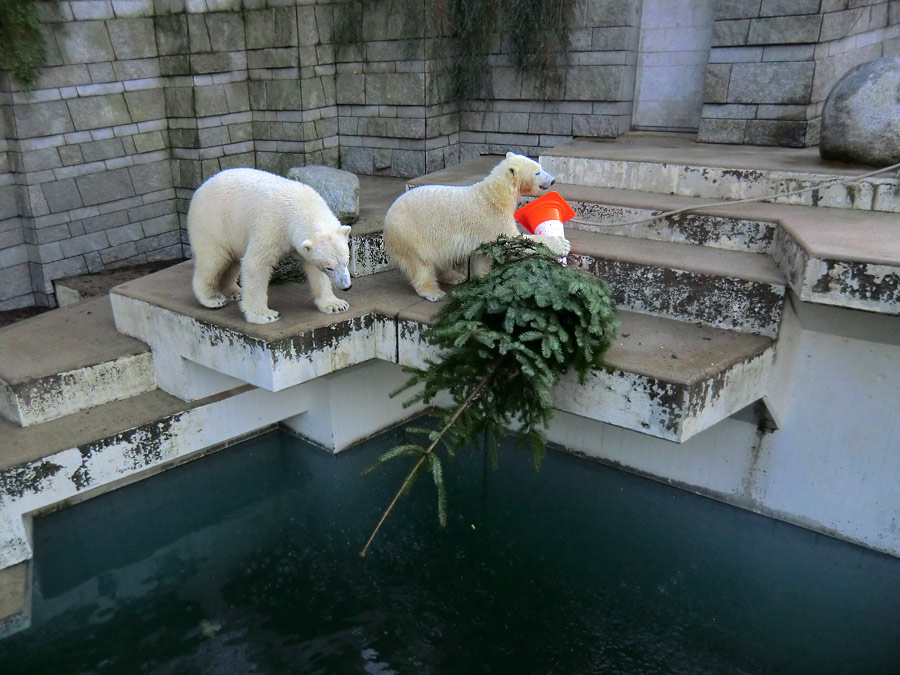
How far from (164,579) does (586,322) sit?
2.99 m

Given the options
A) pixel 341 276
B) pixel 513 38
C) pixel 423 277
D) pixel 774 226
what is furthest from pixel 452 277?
pixel 513 38

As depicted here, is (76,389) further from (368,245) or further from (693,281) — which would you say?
(693,281)

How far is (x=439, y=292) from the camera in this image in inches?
174

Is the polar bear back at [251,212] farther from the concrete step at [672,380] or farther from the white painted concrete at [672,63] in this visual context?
the white painted concrete at [672,63]

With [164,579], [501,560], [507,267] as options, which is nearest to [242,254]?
[507,267]

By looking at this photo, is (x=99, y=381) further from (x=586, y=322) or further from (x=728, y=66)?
(x=728, y=66)

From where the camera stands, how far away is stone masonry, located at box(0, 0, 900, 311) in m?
5.96

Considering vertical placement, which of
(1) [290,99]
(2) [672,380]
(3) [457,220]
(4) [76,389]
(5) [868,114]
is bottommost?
(4) [76,389]

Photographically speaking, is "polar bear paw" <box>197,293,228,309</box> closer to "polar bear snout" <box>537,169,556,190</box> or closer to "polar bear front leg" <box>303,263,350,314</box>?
"polar bear front leg" <box>303,263,350,314</box>

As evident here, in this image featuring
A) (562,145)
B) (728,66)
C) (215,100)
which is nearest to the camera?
(728,66)

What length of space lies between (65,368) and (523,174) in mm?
3240

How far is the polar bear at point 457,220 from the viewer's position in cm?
404

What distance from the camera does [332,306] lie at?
14.2 feet

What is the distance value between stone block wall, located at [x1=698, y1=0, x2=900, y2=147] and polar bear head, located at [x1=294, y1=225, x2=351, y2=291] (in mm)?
4073
